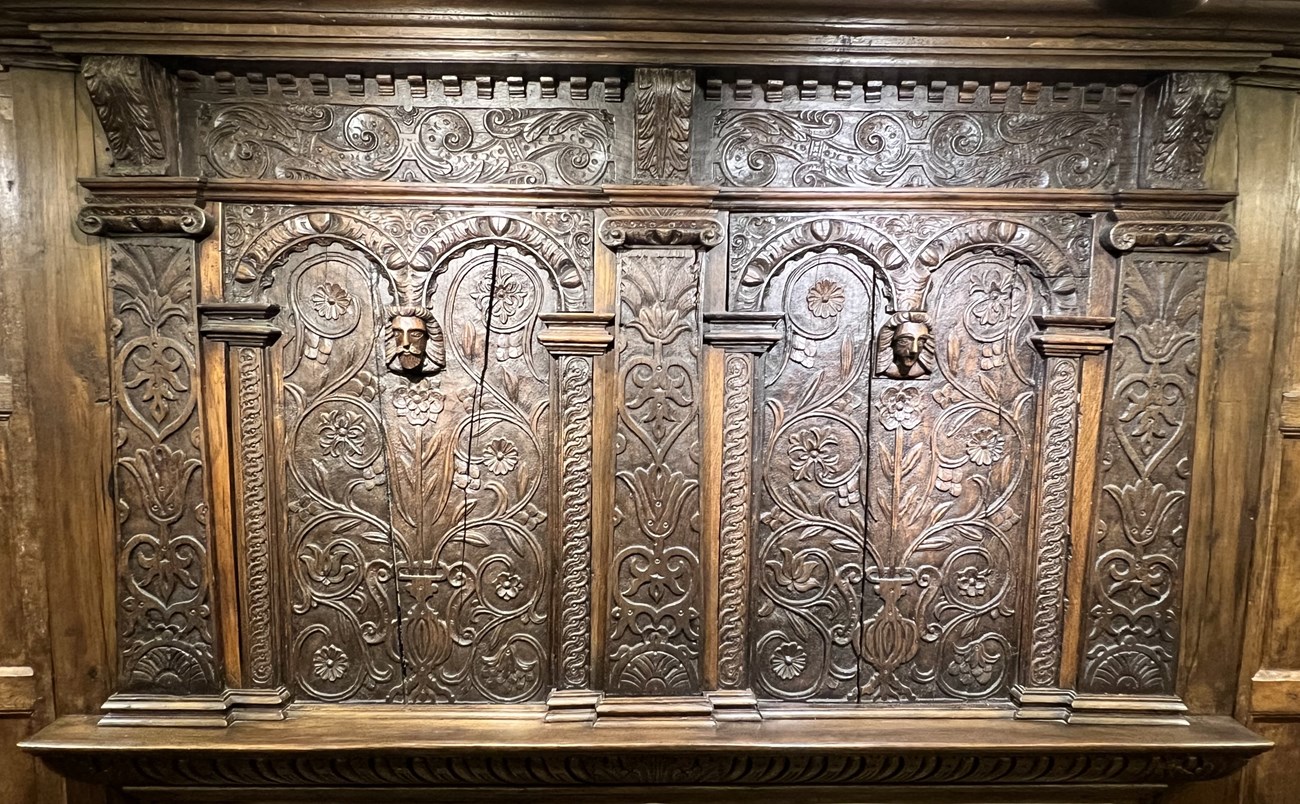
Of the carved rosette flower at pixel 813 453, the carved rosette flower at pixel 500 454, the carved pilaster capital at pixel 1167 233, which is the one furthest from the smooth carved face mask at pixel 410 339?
the carved pilaster capital at pixel 1167 233

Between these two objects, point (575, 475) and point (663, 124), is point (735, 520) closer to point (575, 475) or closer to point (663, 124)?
point (575, 475)

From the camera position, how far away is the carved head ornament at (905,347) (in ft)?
5.75

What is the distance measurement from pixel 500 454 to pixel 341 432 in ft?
1.37

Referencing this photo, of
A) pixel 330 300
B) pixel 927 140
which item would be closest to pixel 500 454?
pixel 330 300

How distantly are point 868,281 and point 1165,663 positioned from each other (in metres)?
1.30

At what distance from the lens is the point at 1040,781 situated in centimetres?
185

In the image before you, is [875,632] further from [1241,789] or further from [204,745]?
[204,745]

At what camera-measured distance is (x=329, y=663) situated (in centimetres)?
184

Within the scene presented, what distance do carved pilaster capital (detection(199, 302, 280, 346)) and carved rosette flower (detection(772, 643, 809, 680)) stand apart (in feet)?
5.16

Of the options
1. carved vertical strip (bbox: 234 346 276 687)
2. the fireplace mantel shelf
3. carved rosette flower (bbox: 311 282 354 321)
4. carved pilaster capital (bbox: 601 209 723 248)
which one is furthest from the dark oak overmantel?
carved pilaster capital (bbox: 601 209 723 248)

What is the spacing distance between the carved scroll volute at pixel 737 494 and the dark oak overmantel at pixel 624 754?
115 mm

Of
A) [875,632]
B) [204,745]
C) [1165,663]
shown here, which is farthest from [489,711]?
[1165,663]

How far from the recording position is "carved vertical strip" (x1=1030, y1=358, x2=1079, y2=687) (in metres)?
1.79

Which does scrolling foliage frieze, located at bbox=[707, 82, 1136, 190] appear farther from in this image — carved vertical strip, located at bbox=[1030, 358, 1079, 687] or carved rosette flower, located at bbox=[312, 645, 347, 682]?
carved rosette flower, located at bbox=[312, 645, 347, 682]
